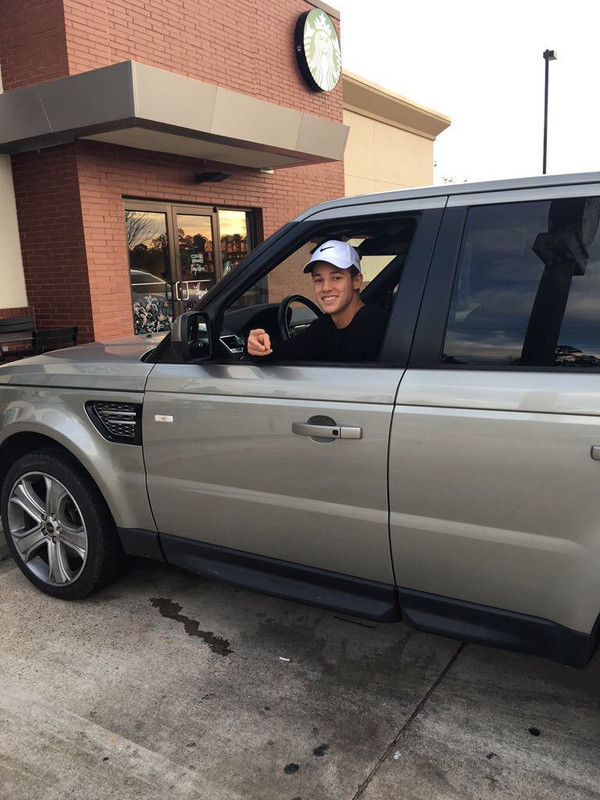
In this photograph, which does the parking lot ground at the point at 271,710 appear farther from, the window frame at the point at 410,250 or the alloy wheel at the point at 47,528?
the window frame at the point at 410,250

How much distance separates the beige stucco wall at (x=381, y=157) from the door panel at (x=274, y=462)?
1310 centimetres

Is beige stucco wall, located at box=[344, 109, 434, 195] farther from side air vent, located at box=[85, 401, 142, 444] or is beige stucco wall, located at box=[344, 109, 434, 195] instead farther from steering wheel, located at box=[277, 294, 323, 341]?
side air vent, located at box=[85, 401, 142, 444]

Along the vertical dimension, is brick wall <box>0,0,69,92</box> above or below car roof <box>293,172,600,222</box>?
above

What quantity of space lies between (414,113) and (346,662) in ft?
53.8

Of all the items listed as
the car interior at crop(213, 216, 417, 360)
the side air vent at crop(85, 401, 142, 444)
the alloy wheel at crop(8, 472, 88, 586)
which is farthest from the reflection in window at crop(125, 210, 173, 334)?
the side air vent at crop(85, 401, 142, 444)

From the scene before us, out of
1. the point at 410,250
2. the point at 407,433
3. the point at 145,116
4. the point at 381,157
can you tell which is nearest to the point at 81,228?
the point at 145,116

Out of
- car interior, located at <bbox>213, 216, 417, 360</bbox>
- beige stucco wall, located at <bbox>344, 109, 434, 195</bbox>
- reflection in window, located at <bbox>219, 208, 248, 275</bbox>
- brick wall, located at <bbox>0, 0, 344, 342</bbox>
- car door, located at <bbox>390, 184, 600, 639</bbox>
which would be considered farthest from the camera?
beige stucco wall, located at <bbox>344, 109, 434, 195</bbox>

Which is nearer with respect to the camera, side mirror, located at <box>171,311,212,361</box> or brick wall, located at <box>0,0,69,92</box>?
side mirror, located at <box>171,311,212,361</box>

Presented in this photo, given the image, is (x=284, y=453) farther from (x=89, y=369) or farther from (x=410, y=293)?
(x=89, y=369)

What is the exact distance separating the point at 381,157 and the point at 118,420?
14.7 meters

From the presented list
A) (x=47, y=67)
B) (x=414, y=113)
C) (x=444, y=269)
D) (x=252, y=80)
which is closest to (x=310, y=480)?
(x=444, y=269)

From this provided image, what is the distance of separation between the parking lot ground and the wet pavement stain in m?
0.01

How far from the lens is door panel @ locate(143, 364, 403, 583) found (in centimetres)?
242

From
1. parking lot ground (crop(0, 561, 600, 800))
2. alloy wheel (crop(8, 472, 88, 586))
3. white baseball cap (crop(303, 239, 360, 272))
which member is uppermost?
white baseball cap (crop(303, 239, 360, 272))
